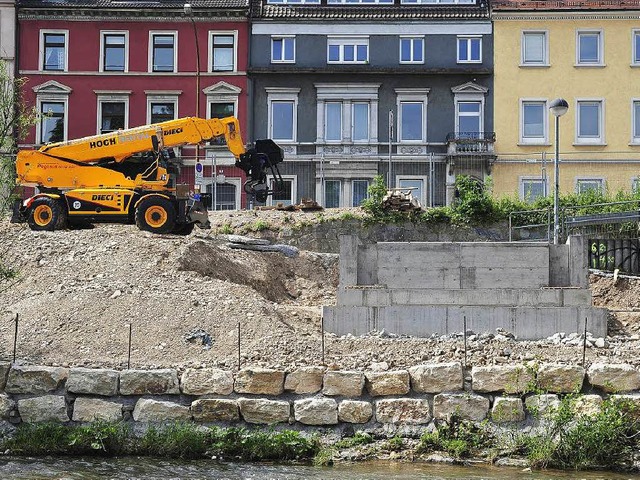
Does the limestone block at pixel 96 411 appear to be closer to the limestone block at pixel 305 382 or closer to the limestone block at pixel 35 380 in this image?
the limestone block at pixel 35 380

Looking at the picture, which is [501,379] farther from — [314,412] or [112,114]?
[112,114]

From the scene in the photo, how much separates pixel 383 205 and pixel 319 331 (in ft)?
37.3

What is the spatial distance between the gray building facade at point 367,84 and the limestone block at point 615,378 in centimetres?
2395

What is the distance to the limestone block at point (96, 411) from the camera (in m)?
14.9

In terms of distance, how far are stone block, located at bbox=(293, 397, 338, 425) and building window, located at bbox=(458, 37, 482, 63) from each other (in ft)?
87.3

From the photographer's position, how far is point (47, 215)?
74.9 feet

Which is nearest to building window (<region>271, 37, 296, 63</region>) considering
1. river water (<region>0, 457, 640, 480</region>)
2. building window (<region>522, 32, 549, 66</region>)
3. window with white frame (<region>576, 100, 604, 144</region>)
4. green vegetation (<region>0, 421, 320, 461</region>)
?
building window (<region>522, 32, 549, 66</region>)

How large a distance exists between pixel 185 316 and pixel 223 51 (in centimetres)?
2426

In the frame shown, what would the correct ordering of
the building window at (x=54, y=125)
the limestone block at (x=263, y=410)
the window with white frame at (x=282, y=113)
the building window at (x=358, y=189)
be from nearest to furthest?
the limestone block at (x=263, y=410) → the building window at (x=358, y=189) → the window with white frame at (x=282, y=113) → the building window at (x=54, y=125)

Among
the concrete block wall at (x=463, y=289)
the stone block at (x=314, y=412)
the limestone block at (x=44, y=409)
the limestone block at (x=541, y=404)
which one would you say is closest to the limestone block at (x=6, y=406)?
the limestone block at (x=44, y=409)

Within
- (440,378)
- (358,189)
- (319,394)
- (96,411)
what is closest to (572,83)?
(358,189)

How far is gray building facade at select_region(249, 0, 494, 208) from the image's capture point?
127 ft

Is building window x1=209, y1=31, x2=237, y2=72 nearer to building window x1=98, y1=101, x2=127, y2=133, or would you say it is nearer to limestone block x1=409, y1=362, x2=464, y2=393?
building window x1=98, y1=101, x2=127, y2=133

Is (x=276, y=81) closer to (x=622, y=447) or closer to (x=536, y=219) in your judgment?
(x=536, y=219)
